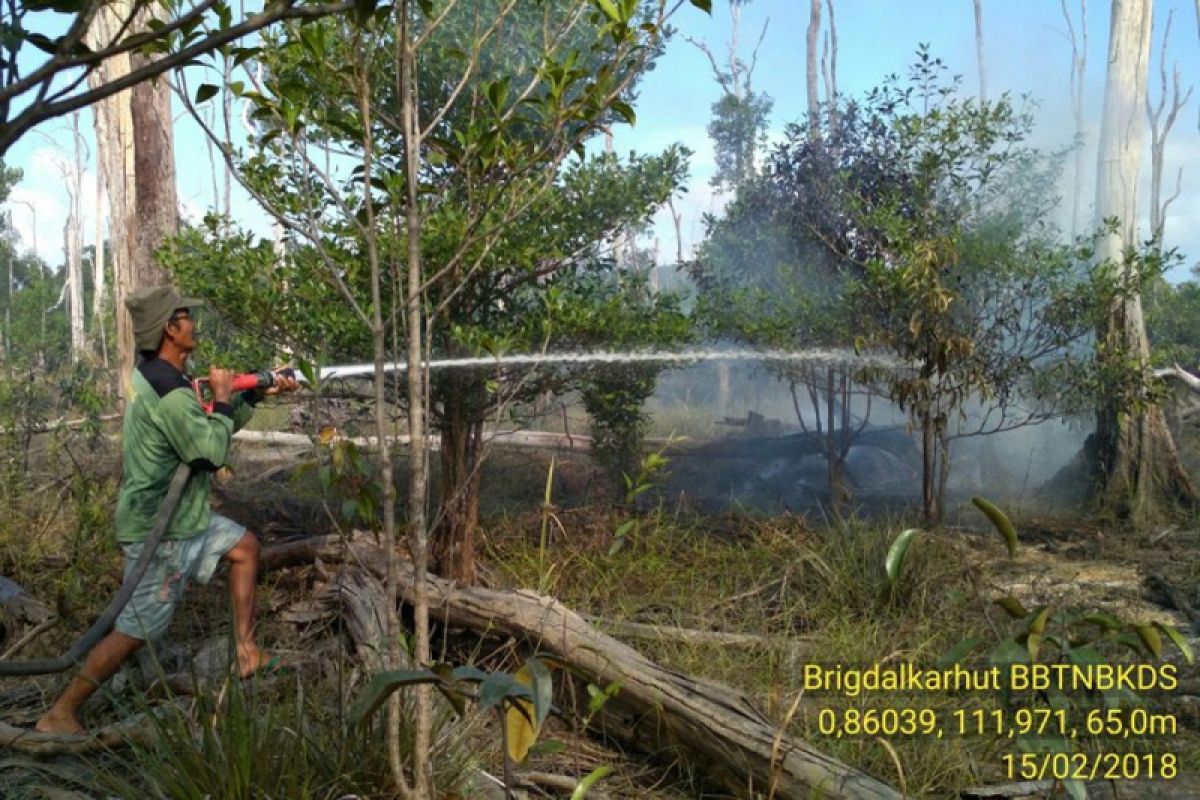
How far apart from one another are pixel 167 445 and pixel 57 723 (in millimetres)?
1002

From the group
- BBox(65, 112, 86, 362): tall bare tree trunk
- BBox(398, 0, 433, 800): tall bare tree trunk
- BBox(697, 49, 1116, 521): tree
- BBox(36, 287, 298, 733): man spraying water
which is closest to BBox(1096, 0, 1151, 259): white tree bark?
BBox(697, 49, 1116, 521): tree

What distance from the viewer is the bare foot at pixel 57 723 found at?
134 inches

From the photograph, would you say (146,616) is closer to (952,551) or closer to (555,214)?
(555,214)

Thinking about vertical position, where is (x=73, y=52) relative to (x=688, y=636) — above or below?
above

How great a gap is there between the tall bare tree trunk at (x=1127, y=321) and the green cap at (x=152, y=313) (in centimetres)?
594

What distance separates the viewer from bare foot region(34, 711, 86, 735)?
134 inches

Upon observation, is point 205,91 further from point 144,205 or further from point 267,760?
point 144,205

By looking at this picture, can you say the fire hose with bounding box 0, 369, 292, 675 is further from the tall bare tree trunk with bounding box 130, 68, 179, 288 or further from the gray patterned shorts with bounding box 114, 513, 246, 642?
the tall bare tree trunk with bounding box 130, 68, 179, 288

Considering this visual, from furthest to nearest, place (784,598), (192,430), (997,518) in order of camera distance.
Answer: (784,598)
(192,430)
(997,518)

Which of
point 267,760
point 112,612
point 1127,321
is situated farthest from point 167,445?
point 1127,321

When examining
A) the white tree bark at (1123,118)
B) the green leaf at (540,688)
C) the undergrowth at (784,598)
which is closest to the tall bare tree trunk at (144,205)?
the undergrowth at (784,598)

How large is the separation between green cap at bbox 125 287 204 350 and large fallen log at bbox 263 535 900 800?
112cm

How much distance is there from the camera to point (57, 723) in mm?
3422

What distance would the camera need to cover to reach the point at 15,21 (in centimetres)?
153
